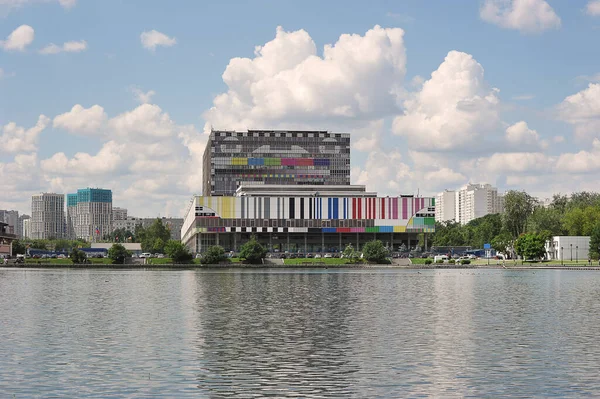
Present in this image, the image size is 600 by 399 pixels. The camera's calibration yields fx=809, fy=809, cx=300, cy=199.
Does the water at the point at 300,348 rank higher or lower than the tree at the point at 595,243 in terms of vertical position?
lower

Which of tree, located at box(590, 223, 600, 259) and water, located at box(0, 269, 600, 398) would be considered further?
tree, located at box(590, 223, 600, 259)

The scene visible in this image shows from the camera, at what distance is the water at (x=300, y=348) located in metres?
31.5

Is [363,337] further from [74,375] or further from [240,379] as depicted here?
[74,375]

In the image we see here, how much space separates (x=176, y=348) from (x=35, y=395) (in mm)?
12761

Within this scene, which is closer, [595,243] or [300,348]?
[300,348]

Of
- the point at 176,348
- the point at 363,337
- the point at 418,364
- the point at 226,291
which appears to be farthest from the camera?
the point at 226,291

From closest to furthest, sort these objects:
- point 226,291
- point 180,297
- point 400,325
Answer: point 400,325 → point 180,297 → point 226,291

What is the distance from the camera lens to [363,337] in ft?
153

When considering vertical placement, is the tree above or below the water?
above

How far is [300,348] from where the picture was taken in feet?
138

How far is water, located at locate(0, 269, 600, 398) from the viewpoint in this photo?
31.5 meters

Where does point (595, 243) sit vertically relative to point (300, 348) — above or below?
above

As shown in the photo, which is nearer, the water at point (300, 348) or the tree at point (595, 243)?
the water at point (300, 348)

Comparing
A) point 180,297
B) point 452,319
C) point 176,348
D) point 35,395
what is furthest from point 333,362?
point 180,297
